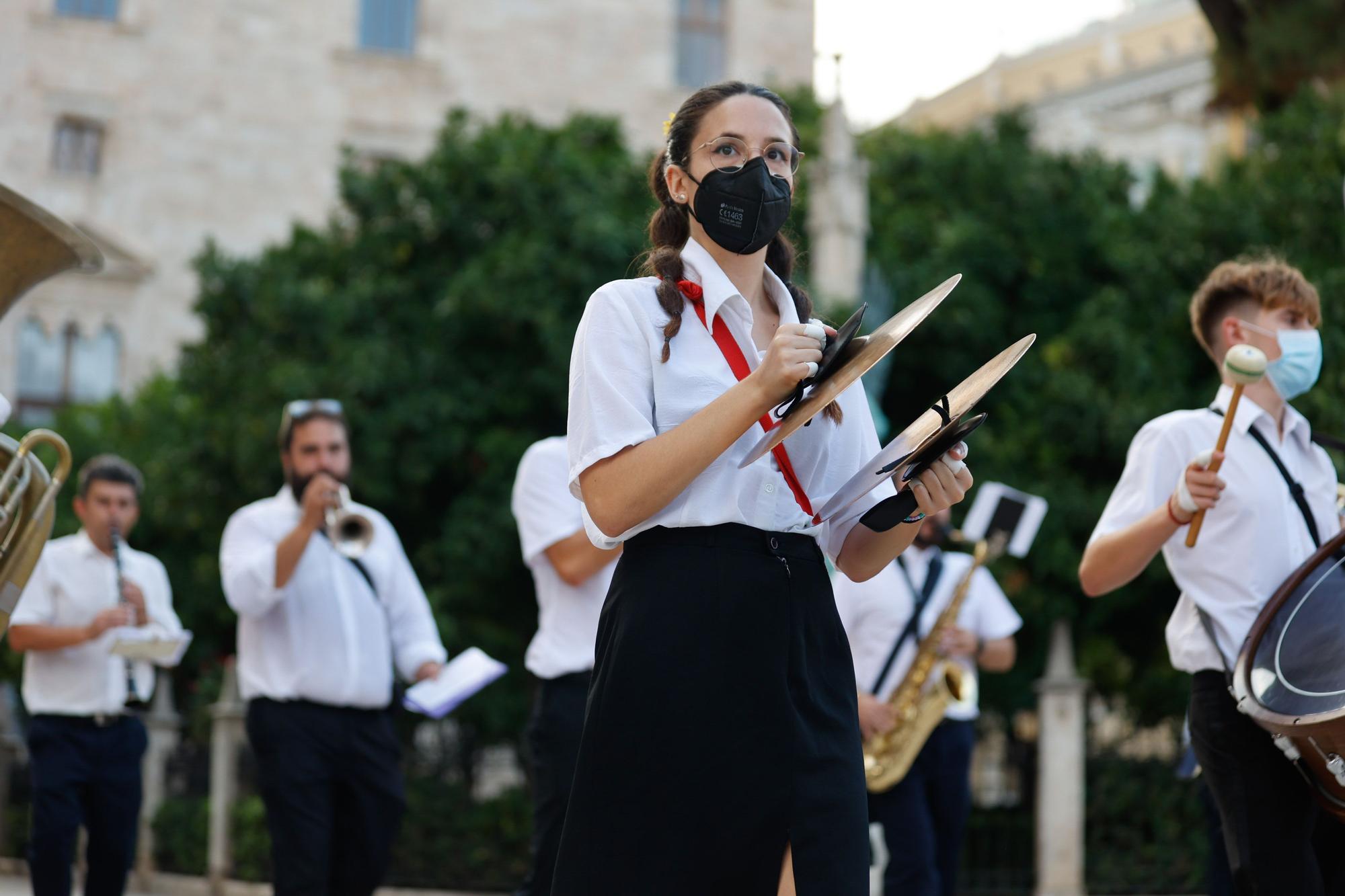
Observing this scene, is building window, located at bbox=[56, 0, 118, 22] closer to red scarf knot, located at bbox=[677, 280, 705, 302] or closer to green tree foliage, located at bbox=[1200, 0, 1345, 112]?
green tree foliage, located at bbox=[1200, 0, 1345, 112]

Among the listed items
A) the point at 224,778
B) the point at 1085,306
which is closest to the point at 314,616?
the point at 224,778

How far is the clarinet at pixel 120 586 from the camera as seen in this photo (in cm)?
741

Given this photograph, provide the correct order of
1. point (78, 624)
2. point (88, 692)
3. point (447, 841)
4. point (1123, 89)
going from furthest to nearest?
point (1123, 89), point (447, 841), point (78, 624), point (88, 692)

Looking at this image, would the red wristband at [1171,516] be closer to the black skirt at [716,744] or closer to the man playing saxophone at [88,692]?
the black skirt at [716,744]

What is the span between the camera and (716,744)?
309cm

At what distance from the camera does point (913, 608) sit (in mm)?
8938

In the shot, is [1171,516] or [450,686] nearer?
[1171,516]

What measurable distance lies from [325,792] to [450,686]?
65 centimetres

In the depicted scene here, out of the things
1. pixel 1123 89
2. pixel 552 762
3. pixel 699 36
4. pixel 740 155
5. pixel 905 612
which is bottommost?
pixel 552 762

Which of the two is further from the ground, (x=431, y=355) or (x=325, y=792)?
(x=431, y=355)

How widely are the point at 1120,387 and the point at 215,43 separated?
A: 2148cm

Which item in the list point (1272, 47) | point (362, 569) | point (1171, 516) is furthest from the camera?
point (1272, 47)

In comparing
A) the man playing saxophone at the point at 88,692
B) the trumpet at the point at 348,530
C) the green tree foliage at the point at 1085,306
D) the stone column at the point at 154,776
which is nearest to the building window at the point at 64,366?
the stone column at the point at 154,776

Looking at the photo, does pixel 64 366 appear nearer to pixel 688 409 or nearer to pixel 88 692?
pixel 88 692
